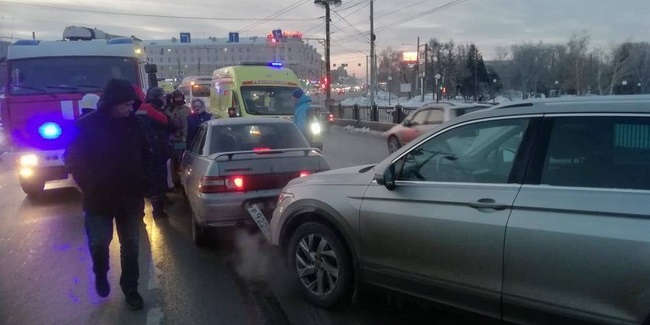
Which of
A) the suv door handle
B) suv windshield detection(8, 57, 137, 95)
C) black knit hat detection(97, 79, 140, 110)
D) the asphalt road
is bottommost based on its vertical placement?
the asphalt road

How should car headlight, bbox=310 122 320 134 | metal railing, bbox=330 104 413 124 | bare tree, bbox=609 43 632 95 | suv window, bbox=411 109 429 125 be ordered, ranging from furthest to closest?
bare tree, bbox=609 43 632 95 → metal railing, bbox=330 104 413 124 → suv window, bbox=411 109 429 125 → car headlight, bbox=310 122 320 134

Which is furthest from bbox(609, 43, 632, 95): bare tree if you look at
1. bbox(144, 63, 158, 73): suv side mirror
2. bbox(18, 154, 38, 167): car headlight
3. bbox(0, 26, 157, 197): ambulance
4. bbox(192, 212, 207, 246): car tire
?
bbox(192, 212, 207, 246): car tire

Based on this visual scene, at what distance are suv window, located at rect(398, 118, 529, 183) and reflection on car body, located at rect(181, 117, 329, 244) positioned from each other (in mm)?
2559

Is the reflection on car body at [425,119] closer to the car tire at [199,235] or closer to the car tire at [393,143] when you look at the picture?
the car tire at [393,143]

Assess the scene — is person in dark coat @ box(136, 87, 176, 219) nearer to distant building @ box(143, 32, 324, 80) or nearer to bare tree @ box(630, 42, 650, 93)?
bare tree @ box(630, 42, 650, 93)

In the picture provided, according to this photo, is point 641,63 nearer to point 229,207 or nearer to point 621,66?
point 621,66

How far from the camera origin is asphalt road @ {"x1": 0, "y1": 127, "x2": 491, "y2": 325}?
453 cm

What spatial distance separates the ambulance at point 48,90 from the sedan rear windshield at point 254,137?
3320mm

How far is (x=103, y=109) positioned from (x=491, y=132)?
9.88 feet

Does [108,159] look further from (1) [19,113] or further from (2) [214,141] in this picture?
(1) [19,113]

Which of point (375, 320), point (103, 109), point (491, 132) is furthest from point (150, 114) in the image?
point (491, 132)

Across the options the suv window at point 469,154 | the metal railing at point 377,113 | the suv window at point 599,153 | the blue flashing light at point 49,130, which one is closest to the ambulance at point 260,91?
the blue flashing light at point 49,130

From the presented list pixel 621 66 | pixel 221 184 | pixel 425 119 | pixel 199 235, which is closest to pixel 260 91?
pixel 425 119

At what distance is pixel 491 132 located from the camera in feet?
12.3
